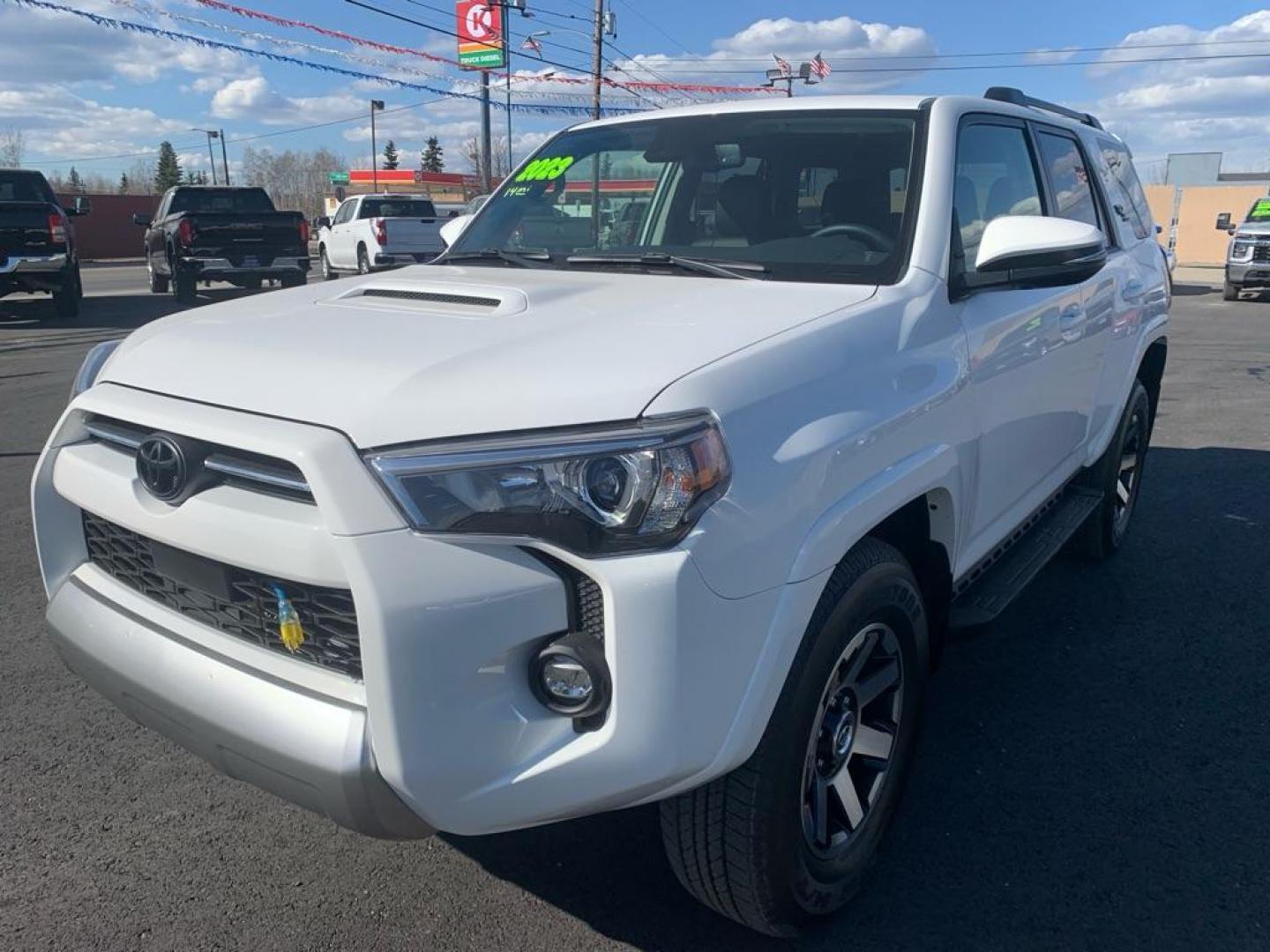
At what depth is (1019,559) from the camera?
3.71m

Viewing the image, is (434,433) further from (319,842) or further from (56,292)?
(56,292)

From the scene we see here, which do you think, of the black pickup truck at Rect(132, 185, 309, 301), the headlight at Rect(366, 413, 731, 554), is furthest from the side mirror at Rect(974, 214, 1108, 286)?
the black pickup truck at Rect(132, 185, 309, 301)

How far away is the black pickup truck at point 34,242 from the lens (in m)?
13.9

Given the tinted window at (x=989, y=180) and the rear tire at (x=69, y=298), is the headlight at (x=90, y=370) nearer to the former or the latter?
the tinted window at (x=989, y=180)

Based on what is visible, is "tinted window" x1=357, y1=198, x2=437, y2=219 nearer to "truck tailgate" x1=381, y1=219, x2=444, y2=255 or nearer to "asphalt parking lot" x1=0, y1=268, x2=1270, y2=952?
"truck tailgate" x1=381, y1=219, x2=444, y2=255

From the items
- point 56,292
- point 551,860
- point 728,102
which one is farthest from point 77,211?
point 551,860

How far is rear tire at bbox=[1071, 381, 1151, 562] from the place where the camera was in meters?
4.75

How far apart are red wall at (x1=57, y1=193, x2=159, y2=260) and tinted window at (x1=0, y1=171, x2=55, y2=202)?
3043cm

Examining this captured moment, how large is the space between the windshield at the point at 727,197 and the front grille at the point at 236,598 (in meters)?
1.49

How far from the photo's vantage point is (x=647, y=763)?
6.14 feet

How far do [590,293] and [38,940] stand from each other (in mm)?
2030

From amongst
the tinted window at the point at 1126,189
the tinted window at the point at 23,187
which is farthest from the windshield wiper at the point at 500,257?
the tinted window at the point at 23,187

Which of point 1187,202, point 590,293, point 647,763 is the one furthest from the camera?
point 1187,202

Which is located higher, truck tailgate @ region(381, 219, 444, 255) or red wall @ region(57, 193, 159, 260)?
truck tailgate @ region(381, 219, 444, 255)
